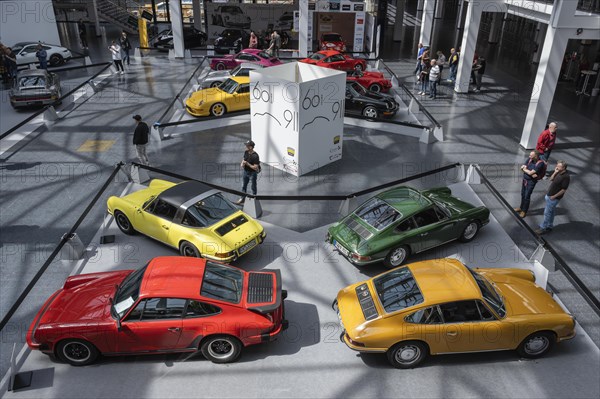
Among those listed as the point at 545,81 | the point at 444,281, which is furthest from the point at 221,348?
the point at 545,81

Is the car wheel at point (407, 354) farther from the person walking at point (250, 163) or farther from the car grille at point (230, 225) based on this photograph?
the person walking at point (250, 163)

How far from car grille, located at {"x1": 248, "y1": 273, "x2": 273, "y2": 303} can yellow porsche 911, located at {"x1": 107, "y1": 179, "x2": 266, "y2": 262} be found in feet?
4.14

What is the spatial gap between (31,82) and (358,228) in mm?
14738

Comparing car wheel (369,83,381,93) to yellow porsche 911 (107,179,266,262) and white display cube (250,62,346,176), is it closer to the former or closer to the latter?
white display cube (250,62,346,176)

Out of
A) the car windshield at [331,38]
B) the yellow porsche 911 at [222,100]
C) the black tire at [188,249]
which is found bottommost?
the black tire at [188,249]

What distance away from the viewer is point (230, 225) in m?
8.87

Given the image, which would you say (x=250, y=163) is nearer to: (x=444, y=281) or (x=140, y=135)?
(x=140, y=135)

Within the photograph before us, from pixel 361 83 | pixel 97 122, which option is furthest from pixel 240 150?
pixel 361 83

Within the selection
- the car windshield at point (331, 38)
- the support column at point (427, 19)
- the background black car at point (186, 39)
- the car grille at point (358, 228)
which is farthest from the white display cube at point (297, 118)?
the background black car at point (186, 39)

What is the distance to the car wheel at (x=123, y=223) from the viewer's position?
9.66m

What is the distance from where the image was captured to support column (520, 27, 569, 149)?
13352mm

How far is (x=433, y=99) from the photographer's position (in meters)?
19.4

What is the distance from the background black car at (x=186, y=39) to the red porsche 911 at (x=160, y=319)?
23.3m

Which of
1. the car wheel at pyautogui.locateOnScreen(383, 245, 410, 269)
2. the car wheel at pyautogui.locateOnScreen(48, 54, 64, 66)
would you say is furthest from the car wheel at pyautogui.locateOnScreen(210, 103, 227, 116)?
the car wheel at pyautogui.locateOnScreen(48, 54, 64, 66)
